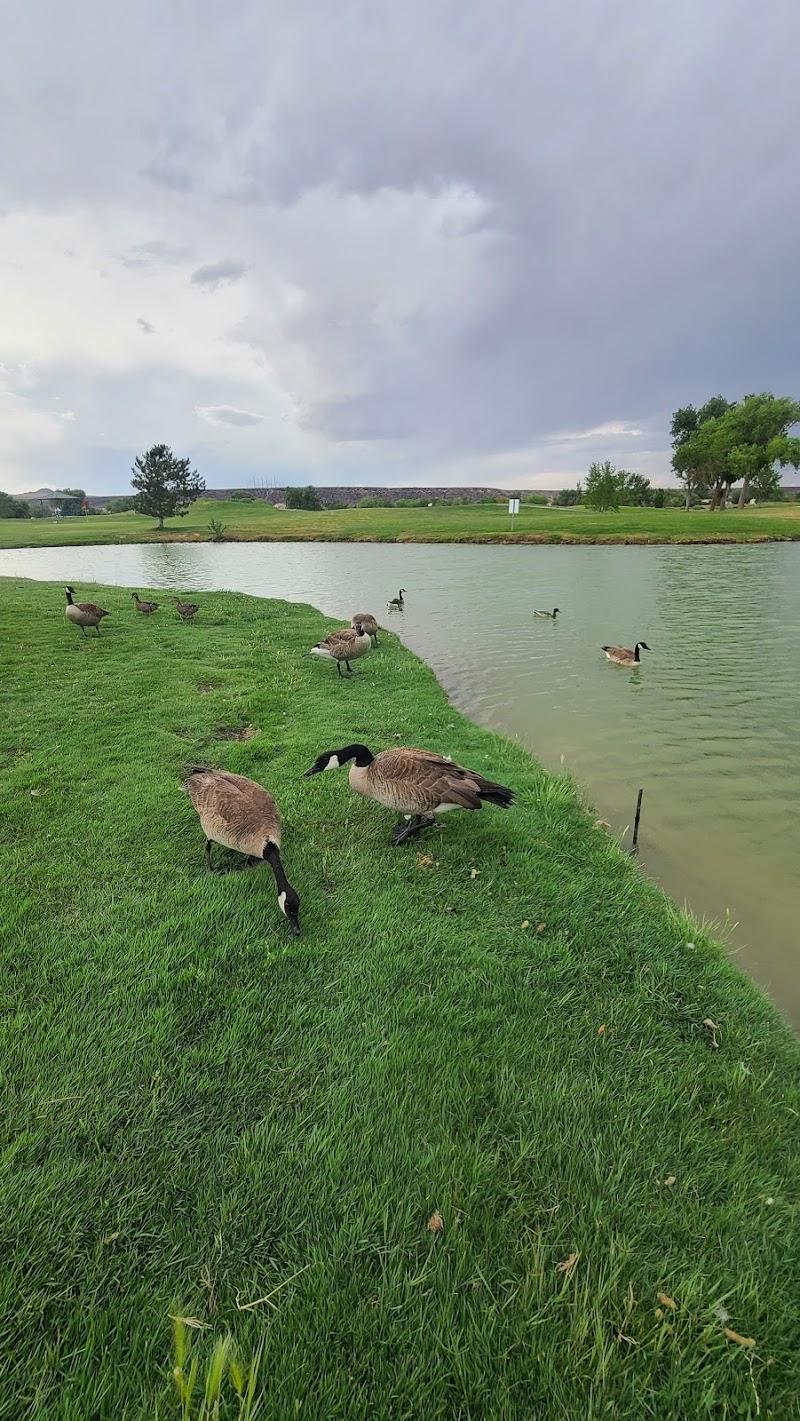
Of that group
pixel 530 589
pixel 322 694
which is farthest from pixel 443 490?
pixel 322 694

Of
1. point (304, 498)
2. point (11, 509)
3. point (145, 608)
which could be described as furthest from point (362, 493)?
point (145, 608)

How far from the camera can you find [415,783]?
15.0ft

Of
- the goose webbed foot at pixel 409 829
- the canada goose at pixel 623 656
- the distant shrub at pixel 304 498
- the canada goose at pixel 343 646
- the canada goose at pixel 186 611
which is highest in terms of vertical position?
the distant shrub at pixel 304 498

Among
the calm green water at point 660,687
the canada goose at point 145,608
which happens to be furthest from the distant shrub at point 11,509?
the canada goose at point 145,608

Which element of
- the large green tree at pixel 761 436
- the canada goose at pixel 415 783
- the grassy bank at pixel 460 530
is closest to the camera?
the canada goose at pixel 415 783

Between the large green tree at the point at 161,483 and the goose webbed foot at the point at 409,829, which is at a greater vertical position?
the large green tree at the point at 161,483

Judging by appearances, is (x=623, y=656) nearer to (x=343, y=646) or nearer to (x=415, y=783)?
(x=343, y=646)

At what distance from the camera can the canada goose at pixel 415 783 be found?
4.56 metres

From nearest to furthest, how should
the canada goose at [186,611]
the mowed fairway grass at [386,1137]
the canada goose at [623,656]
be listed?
1. the mowed fairway grass at [386,1137]
2. the canada goose at [623,656]
3. the canada goose at [186,611]

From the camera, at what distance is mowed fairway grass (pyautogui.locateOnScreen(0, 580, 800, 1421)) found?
1804mm

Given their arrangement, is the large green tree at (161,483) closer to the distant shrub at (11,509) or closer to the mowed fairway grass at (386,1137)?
the distant shrub at (11,509)

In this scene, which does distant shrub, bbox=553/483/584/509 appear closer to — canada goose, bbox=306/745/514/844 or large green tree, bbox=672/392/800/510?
large green tree, bbox=672/392/800/510

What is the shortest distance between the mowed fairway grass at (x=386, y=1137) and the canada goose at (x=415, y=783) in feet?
1.60

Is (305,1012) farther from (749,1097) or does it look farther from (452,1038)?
(749,1097)
